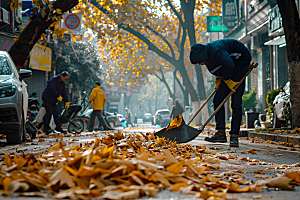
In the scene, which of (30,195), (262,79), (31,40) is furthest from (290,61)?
(262,79)

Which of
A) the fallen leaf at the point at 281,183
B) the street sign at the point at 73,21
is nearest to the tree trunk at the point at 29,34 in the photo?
the fallen leaf at the point at 281,183

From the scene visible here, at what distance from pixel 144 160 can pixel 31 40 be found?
662 centimetres

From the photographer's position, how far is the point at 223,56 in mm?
5547

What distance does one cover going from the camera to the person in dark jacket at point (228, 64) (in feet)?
18.4

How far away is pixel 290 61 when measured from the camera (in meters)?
8.70

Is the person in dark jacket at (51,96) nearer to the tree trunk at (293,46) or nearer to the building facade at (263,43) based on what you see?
the tree trunk at (293,46)

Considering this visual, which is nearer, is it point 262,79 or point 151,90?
point 262,79

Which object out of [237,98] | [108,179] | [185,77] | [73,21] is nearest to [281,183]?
[108,179]

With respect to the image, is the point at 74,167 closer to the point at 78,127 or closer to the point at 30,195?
the point at 30,195

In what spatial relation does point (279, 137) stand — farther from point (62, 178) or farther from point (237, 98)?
point (62, 178)

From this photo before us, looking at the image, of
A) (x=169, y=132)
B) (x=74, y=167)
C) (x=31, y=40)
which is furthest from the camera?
(x=31, y=40)

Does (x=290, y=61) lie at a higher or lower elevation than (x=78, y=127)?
higher

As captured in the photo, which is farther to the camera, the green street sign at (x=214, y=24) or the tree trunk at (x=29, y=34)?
the green street sign at (x=214, y=24)

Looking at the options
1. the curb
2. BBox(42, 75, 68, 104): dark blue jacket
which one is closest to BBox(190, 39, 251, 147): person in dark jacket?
the curb
